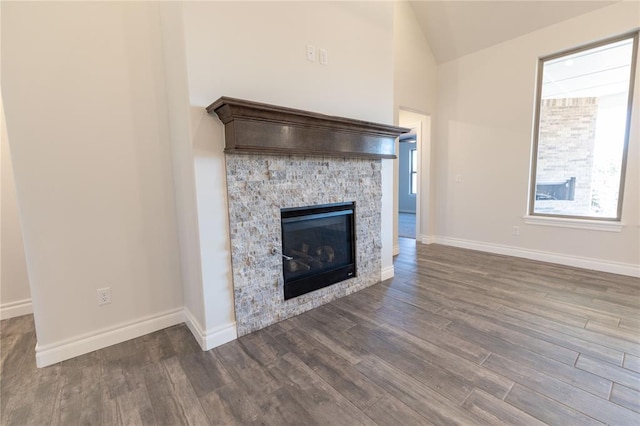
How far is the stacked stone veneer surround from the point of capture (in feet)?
6.52

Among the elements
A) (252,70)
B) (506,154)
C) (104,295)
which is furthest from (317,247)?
(506,154)

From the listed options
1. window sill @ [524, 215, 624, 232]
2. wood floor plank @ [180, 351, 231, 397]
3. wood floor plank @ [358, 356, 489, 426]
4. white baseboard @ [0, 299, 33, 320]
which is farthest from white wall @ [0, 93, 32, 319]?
window sill @ [524, 215, 624, 232]

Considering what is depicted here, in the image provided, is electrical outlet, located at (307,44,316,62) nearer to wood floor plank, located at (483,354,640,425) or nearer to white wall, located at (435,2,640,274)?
wood floor plank, located at (483,354,640,425)

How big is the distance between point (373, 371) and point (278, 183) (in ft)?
4.58

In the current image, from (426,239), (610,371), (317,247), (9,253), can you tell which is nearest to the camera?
(610,371)

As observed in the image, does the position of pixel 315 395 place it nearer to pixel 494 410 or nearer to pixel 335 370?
pixel 335 370

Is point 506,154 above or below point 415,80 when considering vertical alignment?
below

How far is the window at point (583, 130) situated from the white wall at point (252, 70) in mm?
2562

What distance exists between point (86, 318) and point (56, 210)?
754 millimetres

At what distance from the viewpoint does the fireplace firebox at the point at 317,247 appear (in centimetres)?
229

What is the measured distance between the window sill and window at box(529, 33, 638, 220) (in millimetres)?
84

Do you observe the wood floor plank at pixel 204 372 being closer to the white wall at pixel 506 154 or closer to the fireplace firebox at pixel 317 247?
the fireplace firebox at pixel 317 247

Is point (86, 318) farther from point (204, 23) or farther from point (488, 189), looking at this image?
point (488, 189)

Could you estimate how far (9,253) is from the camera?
7.86ft
